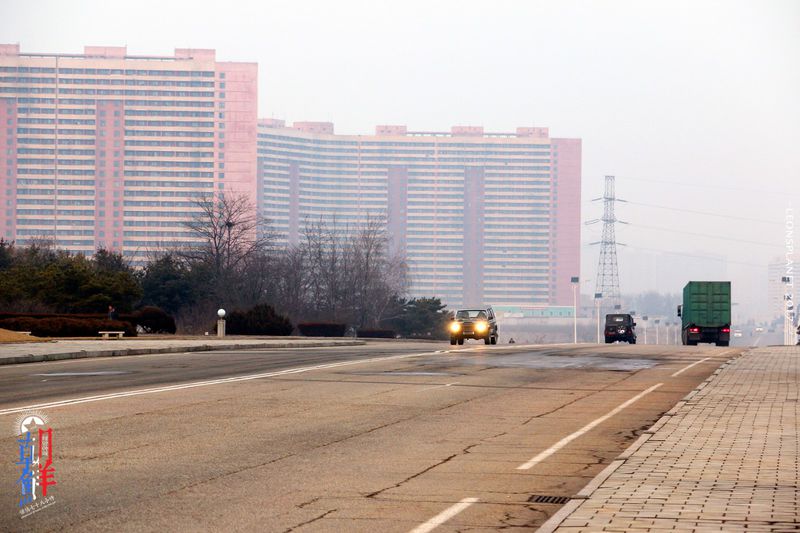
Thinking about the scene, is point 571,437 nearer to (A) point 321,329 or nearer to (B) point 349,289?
(A) point 321,329

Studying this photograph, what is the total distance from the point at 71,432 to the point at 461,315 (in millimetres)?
38646

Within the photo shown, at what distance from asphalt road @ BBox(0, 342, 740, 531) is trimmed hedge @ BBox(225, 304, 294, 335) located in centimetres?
3657

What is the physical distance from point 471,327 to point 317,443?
37899mm

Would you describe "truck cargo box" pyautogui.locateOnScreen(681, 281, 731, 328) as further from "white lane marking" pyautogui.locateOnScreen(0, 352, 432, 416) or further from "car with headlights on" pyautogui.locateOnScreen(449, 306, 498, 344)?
"white lane marking" pyautogui.locateOnScreen(0, 352, 432, 416)

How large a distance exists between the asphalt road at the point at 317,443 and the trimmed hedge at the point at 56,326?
20.3 meters

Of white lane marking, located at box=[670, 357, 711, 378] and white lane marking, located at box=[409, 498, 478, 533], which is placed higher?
white lane marking, located at box=[670, 357, 711, 378]

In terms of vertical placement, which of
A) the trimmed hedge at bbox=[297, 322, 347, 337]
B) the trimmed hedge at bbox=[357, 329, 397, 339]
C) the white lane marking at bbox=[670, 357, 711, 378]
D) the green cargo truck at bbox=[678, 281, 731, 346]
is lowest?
the trimmed hedge at bbox=[357, 329, 397, 339]

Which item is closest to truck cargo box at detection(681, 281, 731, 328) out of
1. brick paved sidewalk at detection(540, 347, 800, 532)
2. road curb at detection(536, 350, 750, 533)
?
road curb at detection(536, 350, 750, 533)

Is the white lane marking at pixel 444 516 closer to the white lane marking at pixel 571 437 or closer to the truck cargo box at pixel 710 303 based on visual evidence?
the white lane marking at pixel 571 437

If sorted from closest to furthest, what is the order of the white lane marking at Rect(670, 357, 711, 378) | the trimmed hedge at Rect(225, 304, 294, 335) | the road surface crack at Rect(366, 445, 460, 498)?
the road surface crack at Rect(366, 445, 460, 498), the white lane marking at Rect(670, 357, 711, 378), the trimmed hedge at Rect(225, 304, 294, 335)

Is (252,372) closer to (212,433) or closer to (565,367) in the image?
(565,367)

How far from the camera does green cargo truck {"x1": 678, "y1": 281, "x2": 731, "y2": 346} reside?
65.2 meters

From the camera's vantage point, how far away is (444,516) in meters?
8.77

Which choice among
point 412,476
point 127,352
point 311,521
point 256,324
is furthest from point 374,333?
point 311,521
